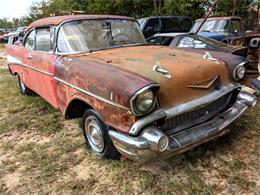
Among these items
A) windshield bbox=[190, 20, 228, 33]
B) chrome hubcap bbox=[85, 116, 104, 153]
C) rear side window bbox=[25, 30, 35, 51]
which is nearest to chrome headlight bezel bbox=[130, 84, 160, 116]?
chrome hubcap bbox=[85, 116, 104, 153]

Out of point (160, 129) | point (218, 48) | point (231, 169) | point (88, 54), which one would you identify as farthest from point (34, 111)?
point (218, 48)

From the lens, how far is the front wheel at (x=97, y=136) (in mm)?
3146

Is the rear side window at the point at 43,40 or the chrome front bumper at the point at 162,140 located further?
the rear side window at the point at 43,40

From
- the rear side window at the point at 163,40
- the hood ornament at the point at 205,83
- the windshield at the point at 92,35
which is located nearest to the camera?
the hood ornament at the point at 205,83

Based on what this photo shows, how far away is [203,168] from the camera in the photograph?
3127 millimetres

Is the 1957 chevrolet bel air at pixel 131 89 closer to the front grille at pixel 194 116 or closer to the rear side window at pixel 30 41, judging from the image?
the front grille at pixel 194 116

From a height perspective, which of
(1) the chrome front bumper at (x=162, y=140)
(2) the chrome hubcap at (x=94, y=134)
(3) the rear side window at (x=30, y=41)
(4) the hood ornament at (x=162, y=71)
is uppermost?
(3) the rear side window at (x=30, y=41)

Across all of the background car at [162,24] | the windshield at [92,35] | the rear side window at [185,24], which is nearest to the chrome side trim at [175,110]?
the windshield at [92,35]

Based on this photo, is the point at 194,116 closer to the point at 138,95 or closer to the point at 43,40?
the point at 138,95

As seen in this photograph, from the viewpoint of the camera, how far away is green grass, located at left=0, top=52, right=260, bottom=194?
2887 millimetres

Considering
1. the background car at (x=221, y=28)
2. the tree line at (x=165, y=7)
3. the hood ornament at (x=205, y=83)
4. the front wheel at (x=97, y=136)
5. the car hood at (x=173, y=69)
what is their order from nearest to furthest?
1. the car hood at (x=173, y=69)
2. the hood ornament at (x=205, y=83)
3. the front wheel at (x=97, y=136)
4. the background car at (x=221, y=28)
5. the tree line at (x=165, y=7)

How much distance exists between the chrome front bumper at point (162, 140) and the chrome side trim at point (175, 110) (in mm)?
77

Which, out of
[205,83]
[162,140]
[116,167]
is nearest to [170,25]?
[205,83]

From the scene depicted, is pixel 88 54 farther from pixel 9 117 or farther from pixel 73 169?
pixel 9 117
